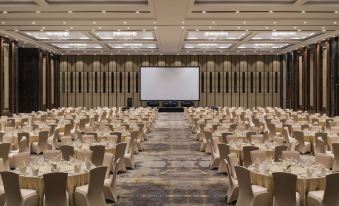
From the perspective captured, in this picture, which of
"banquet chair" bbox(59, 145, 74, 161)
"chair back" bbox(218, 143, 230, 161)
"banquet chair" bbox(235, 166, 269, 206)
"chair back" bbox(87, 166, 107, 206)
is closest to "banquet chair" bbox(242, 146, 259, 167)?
"chair back" bbox(218, 143, 230, 161)

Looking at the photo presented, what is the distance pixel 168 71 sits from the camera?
39.4 m

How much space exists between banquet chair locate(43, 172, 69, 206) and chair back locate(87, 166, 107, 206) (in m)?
0.42

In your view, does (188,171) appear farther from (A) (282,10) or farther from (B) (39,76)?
(B) (39,76)

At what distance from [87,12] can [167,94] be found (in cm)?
2154

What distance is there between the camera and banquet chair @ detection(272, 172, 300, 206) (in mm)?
6755

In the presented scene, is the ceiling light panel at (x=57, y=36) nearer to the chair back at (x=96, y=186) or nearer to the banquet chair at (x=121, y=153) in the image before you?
the banquet chair at (x=121, y=153)

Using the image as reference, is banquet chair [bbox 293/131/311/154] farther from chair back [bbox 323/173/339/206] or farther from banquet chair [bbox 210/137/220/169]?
chair back [bbox 323/173/339/206]

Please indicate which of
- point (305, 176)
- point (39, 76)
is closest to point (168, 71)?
point (39, 76)

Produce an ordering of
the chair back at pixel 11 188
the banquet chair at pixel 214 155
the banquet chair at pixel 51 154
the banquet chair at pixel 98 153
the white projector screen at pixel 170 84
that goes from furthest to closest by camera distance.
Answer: the white projector screen at pixel 170 84, the banquet chair at pixel 214 155, the banquet chair at pixel 98 153, the banquet chair at pixel 51 154, the chair back at pixel 11 188

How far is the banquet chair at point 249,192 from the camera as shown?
7.13 m

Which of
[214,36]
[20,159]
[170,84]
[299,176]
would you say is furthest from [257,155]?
[170,84]

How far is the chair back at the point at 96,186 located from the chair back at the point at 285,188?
102 inches

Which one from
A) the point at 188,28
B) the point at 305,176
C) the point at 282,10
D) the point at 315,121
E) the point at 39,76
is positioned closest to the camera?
the point at 305,176

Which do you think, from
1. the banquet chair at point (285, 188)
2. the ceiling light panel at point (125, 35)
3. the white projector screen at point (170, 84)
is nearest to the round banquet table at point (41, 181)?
the banquet chair at point (285, 188)
